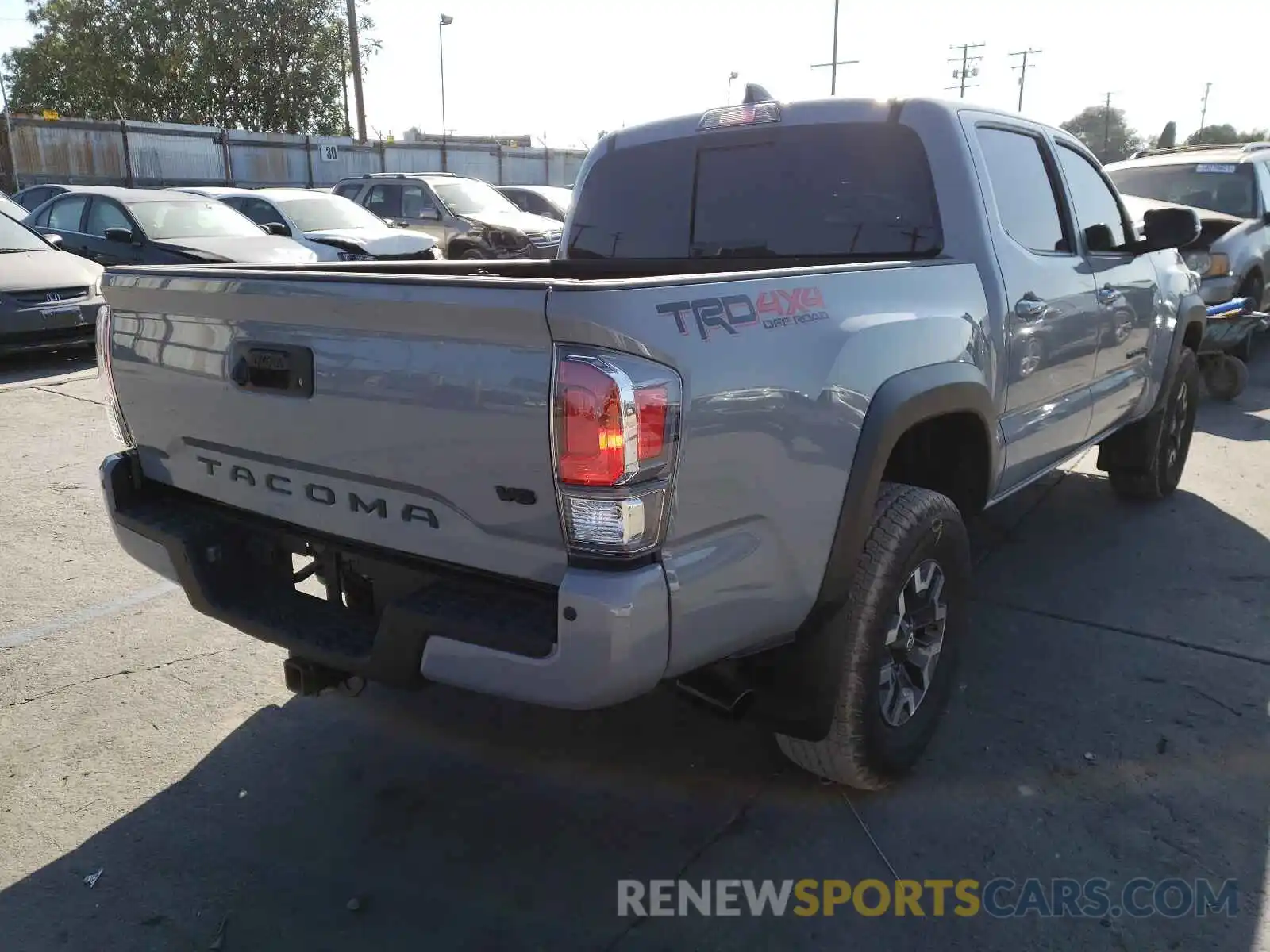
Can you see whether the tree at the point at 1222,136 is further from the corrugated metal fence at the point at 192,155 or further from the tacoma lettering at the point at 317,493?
the tacoma lettering at the point at 317,493

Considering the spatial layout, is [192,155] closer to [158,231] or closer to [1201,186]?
[158,231]

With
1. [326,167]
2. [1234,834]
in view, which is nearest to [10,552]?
[1234,834]

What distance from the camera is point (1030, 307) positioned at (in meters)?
3.49

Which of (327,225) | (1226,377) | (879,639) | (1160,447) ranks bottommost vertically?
(1226,377)

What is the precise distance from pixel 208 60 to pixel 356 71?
874 centimetres

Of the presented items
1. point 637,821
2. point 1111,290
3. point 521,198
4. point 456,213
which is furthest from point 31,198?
point 637,821

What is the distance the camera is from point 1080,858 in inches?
104

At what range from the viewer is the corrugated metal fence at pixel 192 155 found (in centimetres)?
2383

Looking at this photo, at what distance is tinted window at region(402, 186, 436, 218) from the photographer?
15234 mm

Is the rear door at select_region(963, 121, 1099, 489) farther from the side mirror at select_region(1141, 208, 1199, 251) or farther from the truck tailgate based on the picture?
the truck tailgate

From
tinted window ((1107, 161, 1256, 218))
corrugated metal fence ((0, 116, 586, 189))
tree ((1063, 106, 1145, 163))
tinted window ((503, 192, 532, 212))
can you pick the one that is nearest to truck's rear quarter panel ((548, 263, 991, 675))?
tinted window ((1107, 161, 1256, 218))

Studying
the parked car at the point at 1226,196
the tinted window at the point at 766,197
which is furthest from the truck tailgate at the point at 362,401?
the parked car at the point at 1226,196

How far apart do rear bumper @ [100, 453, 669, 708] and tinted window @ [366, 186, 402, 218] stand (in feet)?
43.9

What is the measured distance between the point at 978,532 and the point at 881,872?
2.89m
